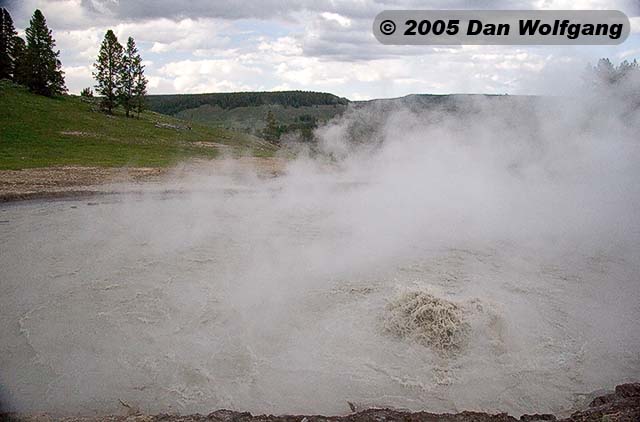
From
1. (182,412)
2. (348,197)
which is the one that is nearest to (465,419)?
(182,412)

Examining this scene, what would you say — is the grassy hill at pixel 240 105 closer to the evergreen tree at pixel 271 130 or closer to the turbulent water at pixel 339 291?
the evergreen tree at pixel 271 130

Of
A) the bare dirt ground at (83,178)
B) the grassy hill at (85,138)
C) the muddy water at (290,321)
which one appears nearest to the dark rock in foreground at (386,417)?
the muddy water at (290,321)

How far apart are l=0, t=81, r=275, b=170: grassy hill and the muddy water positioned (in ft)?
37.5

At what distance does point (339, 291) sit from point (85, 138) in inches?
945

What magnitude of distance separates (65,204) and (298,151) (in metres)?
8.97

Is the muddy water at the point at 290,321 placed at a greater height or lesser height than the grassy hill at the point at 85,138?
lesser

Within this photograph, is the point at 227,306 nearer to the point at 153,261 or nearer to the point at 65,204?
the point at 153,261

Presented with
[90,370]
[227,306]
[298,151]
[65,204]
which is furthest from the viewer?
[298,151]

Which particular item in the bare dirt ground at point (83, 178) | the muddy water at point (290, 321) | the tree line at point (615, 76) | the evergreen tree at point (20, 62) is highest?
the evergreen tree at point (20, 62)

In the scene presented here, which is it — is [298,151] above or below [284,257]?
above

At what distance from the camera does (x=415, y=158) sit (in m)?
14.1

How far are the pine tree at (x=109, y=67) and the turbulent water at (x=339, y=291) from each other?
80.0 feet

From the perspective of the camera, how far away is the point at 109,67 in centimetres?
3447

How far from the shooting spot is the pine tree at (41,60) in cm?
3094
